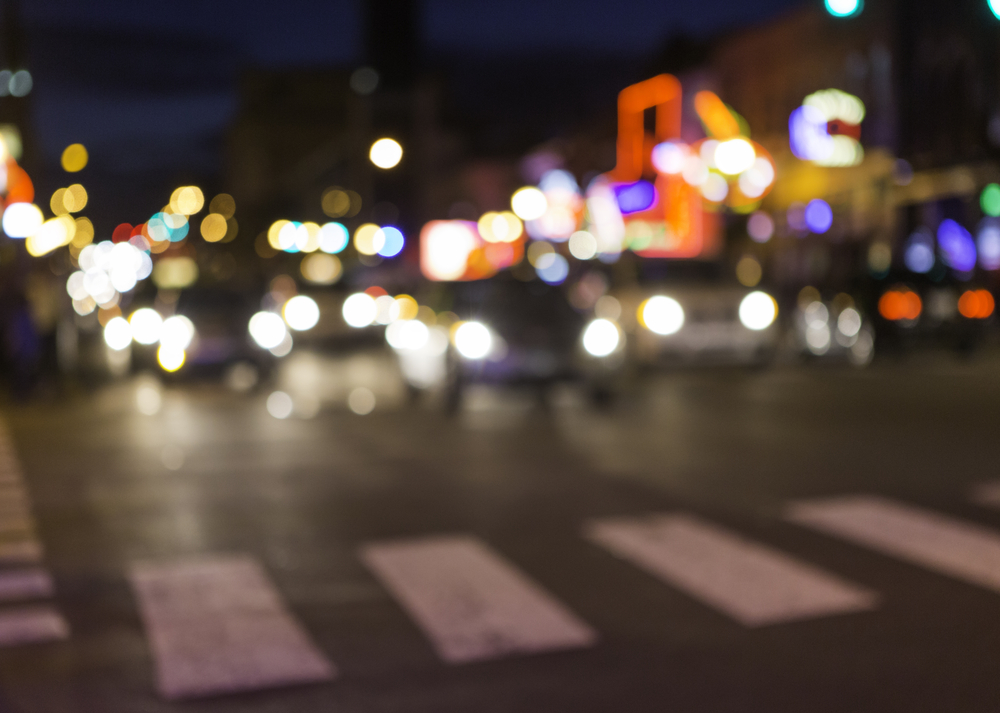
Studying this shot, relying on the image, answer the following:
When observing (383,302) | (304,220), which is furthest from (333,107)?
(383,302)

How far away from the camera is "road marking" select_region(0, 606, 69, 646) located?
534cm

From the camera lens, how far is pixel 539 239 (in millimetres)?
60938

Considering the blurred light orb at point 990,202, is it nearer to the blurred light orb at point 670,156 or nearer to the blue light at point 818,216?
the blue light at point 818,216

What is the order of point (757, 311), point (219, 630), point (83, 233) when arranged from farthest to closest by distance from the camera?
point (83, 233)
point (757, 311)
point (219, 630)

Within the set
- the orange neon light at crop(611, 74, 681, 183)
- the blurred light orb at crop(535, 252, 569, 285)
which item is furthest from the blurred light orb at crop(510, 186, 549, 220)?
the orange neon light at crop(611, 74, 681, 183)

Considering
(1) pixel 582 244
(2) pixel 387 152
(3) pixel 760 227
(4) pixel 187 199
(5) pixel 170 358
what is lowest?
(5) pixel 170 358

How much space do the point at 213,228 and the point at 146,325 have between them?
398 ft

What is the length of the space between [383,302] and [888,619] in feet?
89.5

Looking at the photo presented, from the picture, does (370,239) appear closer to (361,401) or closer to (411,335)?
(361,401)

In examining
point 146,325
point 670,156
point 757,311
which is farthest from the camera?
point 670,156

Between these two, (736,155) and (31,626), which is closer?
(31,626)

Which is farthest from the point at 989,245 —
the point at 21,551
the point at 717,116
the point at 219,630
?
the point at 219,630

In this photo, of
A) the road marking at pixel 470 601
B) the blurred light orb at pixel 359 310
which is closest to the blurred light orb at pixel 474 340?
the road marking at pixel 470 601

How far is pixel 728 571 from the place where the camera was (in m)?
6.36
